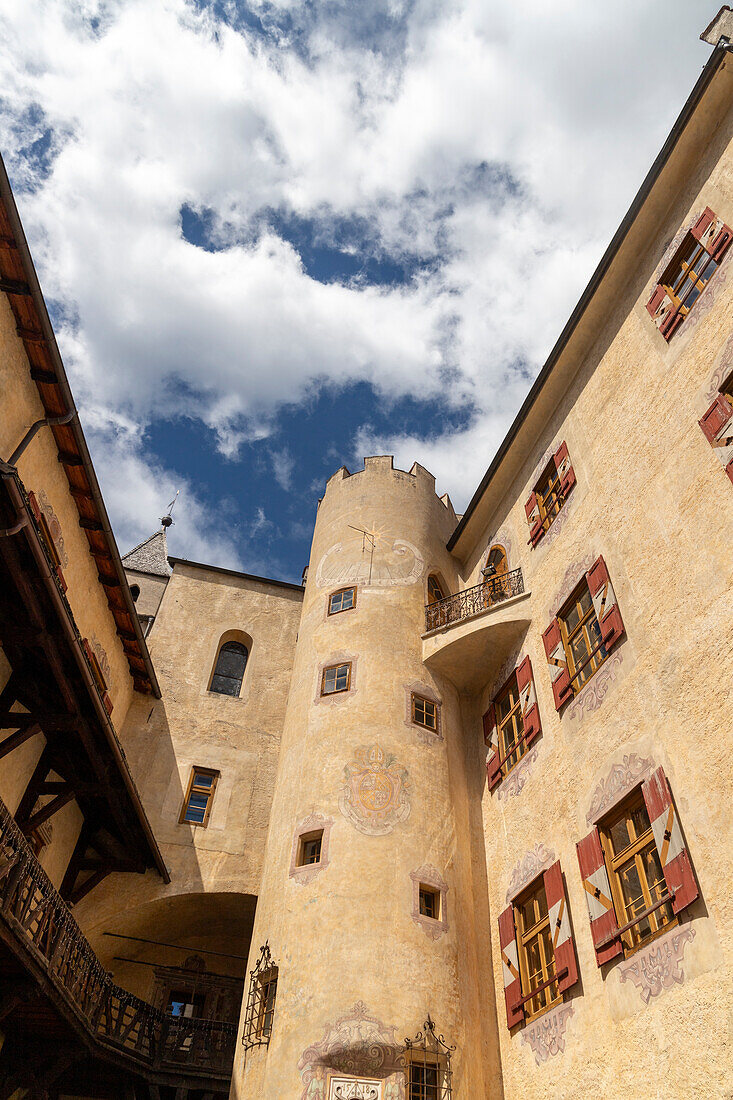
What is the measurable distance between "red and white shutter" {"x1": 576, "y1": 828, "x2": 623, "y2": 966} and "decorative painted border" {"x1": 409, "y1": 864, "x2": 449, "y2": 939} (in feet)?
11.0

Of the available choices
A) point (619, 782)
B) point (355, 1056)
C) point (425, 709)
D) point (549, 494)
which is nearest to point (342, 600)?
point (425, 709)

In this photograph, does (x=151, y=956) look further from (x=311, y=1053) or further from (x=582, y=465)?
(x=582, y=465)

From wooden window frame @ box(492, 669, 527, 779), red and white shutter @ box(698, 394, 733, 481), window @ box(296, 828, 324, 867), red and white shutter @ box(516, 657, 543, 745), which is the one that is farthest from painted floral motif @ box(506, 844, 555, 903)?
red and white shutter @ box(698, 394, 733, 481)

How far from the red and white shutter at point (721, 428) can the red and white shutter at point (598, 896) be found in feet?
18.0

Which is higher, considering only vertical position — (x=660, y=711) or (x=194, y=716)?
(x=194, y=716)

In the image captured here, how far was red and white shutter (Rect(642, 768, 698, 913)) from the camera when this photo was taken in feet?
27.8

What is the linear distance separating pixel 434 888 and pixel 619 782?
4.61m

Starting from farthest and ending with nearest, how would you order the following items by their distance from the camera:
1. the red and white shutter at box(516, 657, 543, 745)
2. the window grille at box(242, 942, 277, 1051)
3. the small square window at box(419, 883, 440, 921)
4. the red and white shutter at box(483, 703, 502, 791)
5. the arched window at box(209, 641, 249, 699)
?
1. the arched window at box(209, 641, 249, 699)
2. the red and white shutter at box(483, 703, 502, 791)
3. the red and white shutter at box(516, 657, 543, 745)
4. the small square window at box(419, 883, 440, 921)
5. the window grille at box(242, 942, 277, 1051)

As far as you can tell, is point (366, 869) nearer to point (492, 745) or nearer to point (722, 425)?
point (492, 745)

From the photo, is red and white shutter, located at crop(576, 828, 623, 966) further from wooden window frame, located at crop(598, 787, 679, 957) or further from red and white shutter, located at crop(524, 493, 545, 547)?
red and white shutter, located at crop(524, 493, 545, 547)

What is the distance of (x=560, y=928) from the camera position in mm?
10859

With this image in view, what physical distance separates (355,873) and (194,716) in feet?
26.2

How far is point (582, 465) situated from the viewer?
14.6 m

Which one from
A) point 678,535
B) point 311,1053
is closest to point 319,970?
point 311,1053
